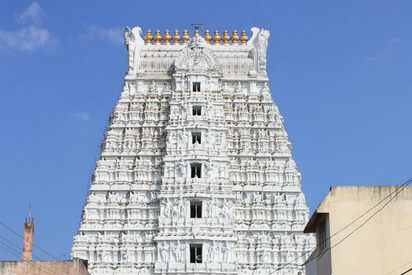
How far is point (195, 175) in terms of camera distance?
55.5 m

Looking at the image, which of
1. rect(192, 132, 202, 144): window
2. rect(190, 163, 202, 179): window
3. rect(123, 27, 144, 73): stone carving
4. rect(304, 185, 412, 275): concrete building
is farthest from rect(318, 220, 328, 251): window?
rect(123, 27, 144, 73): stone carving

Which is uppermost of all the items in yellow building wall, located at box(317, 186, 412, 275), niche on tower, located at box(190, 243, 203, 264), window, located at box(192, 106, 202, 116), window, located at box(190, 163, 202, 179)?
window, located at box(192, 106, 202, 116)

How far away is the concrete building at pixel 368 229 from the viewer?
26906 millimetres

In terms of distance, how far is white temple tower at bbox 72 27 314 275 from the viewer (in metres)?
53.0

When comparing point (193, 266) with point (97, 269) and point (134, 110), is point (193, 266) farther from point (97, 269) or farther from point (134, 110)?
point (134, 110)

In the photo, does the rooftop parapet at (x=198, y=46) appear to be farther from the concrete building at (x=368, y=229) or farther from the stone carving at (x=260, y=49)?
the concrete building at (x=368, y=229)

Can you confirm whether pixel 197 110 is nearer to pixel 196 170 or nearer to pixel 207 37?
pixel 196 170

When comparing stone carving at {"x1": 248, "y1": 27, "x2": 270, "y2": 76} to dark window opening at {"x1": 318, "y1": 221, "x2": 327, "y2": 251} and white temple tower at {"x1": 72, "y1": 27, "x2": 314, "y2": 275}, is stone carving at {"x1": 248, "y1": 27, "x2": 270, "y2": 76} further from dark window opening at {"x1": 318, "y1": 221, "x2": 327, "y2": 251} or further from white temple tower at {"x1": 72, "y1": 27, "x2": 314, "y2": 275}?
dark window opening at {"x1": 318, "y1": 221, "x2": 327, "y2": 251}

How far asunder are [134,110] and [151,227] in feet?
34.4

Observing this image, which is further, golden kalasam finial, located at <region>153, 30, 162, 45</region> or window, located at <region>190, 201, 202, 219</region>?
golden kalasam finial, located at <region>153, 30, 162, 45</region>

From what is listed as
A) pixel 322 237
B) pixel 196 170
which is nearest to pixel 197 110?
pixel 196 170

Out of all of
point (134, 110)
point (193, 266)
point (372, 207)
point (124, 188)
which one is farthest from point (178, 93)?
point (372, 207)

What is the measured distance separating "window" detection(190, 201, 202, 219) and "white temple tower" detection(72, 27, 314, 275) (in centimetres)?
7

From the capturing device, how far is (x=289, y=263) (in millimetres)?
53000
